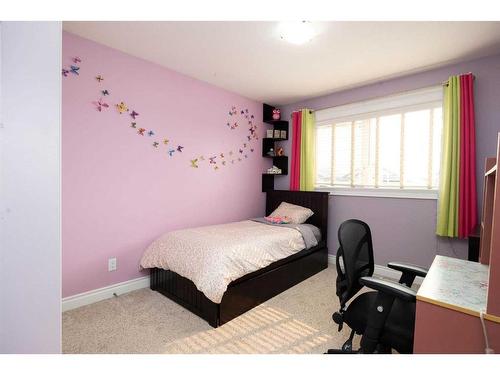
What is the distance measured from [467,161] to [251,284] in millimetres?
2482

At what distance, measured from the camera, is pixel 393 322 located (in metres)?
1.24

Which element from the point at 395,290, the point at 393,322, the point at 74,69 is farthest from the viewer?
the point at 74,69

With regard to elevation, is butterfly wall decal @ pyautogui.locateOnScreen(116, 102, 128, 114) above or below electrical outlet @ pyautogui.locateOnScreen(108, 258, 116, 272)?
above

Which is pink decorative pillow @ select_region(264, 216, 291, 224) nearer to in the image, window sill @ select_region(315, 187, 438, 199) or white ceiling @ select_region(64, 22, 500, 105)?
window sill @ select_region(315, 187, 438, 199)

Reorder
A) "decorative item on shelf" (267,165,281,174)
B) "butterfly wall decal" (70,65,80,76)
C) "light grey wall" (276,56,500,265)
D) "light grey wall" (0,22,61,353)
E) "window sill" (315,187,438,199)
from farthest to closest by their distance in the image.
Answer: "decorative item on shelf" (267,165,281,174), "window sill" (315,187,438,199), "light grey wall" (276,56,500,265), "butterfly wall decal" (70,65,80,76), "light grey wall" (0,22,61,353)

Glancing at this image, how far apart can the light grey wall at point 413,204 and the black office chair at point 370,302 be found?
1563mm

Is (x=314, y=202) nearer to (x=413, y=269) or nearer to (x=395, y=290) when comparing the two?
(x=413, y=269)

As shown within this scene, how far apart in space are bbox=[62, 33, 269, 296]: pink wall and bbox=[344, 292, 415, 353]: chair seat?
214cm

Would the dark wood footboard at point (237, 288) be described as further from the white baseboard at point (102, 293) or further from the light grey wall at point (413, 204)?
the light grey wall at point (413, 204)

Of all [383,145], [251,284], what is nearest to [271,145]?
[383,145]

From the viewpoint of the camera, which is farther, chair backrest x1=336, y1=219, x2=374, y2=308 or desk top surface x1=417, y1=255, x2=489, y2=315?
chair backrest x1=336, y1=219, x2=374, y2=308

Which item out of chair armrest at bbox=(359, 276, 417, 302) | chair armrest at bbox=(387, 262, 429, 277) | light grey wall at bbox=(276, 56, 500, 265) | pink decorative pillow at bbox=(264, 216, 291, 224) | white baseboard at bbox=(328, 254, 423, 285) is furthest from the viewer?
pink decorative pillow at bbox=(264, 216, 291, 224)

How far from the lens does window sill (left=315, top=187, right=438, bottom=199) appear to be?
8.92ft

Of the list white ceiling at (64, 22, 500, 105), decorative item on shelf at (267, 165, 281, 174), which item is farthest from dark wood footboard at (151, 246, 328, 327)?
white ceiling at (64, 22, 500, 105)
